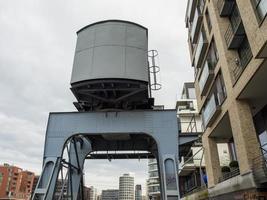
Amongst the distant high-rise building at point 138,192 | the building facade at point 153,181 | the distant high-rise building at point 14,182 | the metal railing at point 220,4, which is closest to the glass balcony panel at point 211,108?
the metal railing at point 220,4

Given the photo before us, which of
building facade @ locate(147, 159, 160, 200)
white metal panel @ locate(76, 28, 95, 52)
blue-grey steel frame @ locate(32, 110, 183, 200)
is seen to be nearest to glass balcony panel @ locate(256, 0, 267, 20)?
blue-grey steel frame @ locate(32, 110, 183, 200)

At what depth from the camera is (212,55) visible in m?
15.4

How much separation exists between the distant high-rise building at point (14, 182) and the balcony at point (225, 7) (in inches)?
3917

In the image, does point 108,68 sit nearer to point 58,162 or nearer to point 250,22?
point 58,162

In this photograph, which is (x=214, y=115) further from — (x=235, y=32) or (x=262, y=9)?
(x=262, y=9)

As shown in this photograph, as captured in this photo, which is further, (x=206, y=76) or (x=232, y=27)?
(x=206, y=76)

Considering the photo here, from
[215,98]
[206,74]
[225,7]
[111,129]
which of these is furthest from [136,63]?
[225,7]

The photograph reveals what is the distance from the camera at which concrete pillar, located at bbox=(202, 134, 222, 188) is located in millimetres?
14750

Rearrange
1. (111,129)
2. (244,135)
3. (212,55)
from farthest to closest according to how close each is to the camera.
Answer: (111,129) < (212,55) < (244,135)

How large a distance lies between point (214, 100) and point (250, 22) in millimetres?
6001

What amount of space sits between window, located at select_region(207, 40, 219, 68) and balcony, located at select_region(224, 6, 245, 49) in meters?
1.55

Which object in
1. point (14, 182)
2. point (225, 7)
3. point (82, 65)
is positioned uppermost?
point (14, 182)

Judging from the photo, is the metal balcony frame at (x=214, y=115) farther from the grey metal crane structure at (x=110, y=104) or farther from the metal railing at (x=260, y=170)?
the metal railing at (x=260, y=170)

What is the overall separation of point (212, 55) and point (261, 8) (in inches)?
262
